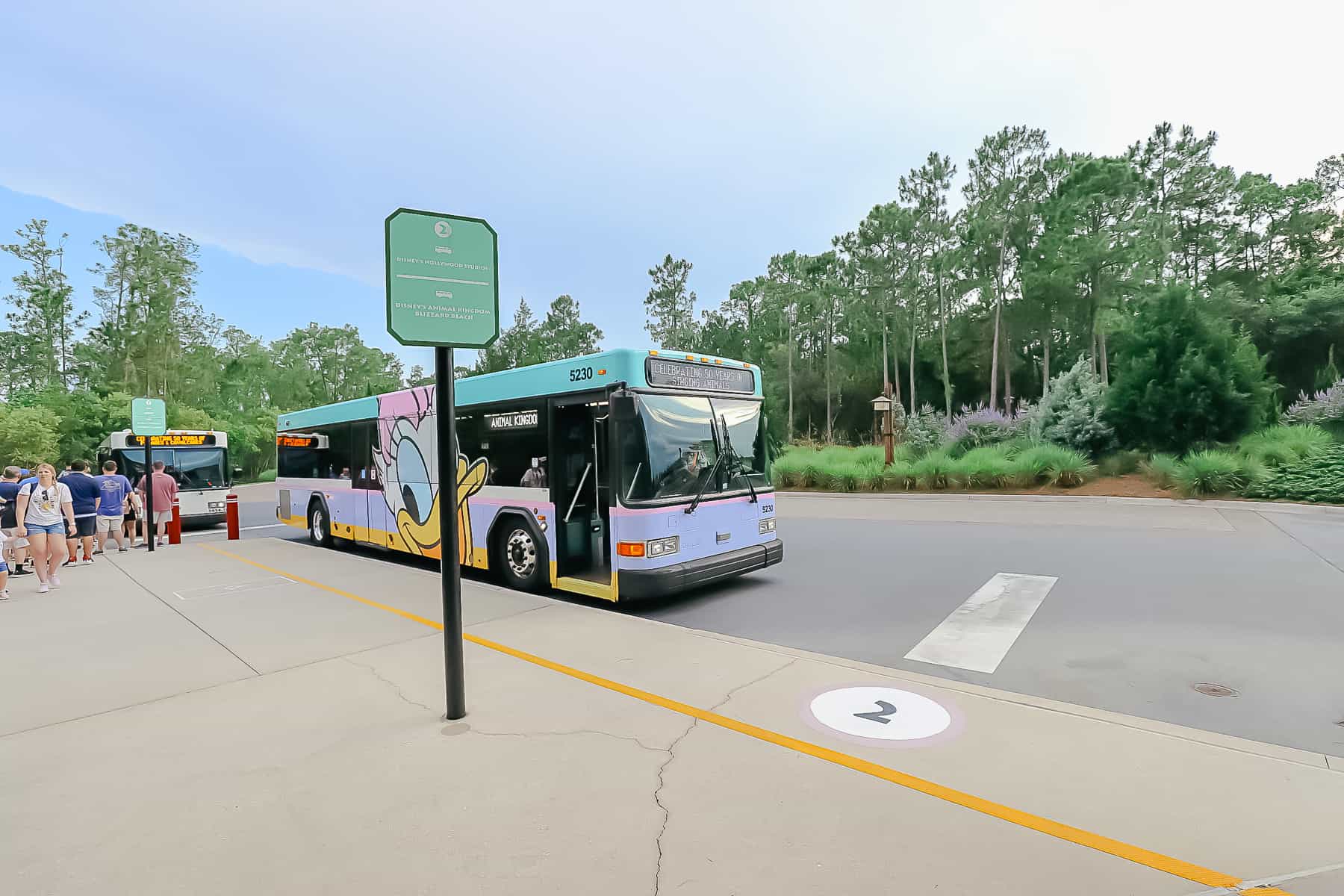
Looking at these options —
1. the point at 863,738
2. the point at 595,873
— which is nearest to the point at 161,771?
the point at 595,873

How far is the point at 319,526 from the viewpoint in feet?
44.5

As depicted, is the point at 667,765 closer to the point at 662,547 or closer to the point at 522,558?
the point at 662,547

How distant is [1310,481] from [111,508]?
2587 cm

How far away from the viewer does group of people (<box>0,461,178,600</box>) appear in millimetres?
9375

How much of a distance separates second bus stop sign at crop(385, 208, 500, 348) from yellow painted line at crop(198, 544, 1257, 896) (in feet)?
8.72

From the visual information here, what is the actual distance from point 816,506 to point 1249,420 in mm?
12518

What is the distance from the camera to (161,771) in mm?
3744

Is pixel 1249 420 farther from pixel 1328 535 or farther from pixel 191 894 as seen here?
pixel 191 894

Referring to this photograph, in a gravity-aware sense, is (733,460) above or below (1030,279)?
below

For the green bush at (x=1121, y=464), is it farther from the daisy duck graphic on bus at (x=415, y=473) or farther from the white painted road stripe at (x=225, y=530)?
the white painted road stripe at (x=225, y=530)

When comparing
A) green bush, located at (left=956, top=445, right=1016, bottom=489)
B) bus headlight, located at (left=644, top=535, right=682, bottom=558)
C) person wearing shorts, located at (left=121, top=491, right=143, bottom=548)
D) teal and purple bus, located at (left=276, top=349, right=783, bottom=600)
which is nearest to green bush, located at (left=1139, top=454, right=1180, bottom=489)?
green bush, located at (left=956, top=445, right=1016, bottom=489)

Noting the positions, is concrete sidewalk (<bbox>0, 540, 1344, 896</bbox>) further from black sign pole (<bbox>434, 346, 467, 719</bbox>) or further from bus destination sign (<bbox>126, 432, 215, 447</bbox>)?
bus destination sign (<bbox>126, 432, 215, 447</bbox>)

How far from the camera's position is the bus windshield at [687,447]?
7066mm

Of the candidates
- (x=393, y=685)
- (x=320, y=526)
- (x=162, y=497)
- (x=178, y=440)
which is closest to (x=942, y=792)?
(x=393, y=685)
